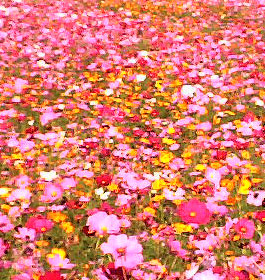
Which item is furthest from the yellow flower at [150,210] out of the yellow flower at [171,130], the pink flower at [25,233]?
the yellow flower at [171,130]

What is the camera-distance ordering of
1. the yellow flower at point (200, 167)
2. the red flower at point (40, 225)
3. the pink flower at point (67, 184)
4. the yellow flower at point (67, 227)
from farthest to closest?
1. the yellow flower at point (200, 167)
2. the pink flower at point (67, 184)
3. the yellow flower at point (67, 227)
4. the red flower at point (40, 225)

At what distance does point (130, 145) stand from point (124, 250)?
2619 millimetres

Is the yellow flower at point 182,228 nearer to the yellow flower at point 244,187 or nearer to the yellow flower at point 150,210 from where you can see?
the yellow flower at point 150,210

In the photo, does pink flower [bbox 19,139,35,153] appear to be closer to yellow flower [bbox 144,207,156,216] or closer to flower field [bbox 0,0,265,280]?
flower field [bbox 0,0,265,280]

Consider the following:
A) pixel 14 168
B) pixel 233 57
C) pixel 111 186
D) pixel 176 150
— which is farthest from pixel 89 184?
pixel 233 57

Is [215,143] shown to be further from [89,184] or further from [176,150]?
[89,184]

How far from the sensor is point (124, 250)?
6.93ft

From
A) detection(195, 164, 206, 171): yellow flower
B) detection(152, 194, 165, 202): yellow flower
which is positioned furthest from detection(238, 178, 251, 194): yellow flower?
detection(152, 194, 165, 202): yellow flower

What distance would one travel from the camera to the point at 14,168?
13.4 ft

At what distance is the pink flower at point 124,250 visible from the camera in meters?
2.00

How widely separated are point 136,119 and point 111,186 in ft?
4.77

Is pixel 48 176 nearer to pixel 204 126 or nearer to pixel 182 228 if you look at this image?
pixel 182 228

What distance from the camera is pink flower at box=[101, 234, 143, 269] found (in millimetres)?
2001

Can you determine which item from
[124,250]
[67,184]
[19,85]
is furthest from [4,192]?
[19,85]
